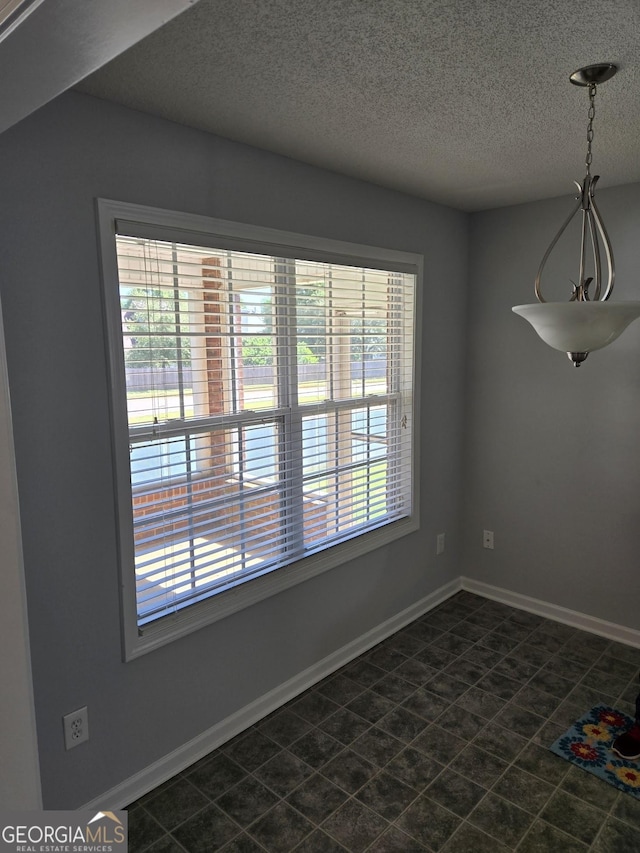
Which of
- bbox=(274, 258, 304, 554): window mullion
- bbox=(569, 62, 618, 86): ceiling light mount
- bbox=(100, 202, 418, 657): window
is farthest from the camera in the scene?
bbox=(274, 258, 304, 554): window mullion

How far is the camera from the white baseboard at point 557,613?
320 cm

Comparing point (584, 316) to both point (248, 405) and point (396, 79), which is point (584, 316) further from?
point (248, 405)

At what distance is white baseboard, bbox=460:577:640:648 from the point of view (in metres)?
3.20

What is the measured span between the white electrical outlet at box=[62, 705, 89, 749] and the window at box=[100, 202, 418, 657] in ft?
0.78

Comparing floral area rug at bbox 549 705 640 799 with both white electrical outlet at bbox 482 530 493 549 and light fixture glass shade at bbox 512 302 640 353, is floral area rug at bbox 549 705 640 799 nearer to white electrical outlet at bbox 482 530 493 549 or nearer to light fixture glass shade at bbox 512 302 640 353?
white electrical outlet at bbox 482 530 493 549

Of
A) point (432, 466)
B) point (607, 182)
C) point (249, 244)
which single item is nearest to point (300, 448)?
point (249, 244)

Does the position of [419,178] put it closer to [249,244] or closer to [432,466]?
[249,244]

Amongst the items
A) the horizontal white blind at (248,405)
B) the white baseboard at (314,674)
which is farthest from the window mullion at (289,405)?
the white baseboard at (314,674)

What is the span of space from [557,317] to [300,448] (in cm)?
140

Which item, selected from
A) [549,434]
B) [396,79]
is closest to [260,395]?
[396,79]

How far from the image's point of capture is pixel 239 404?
7.81 ft

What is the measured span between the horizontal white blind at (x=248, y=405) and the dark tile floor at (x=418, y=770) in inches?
27.1

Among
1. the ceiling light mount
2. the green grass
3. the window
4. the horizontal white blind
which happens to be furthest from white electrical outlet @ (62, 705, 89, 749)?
the ceiling light mount

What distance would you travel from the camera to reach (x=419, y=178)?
2785mm
